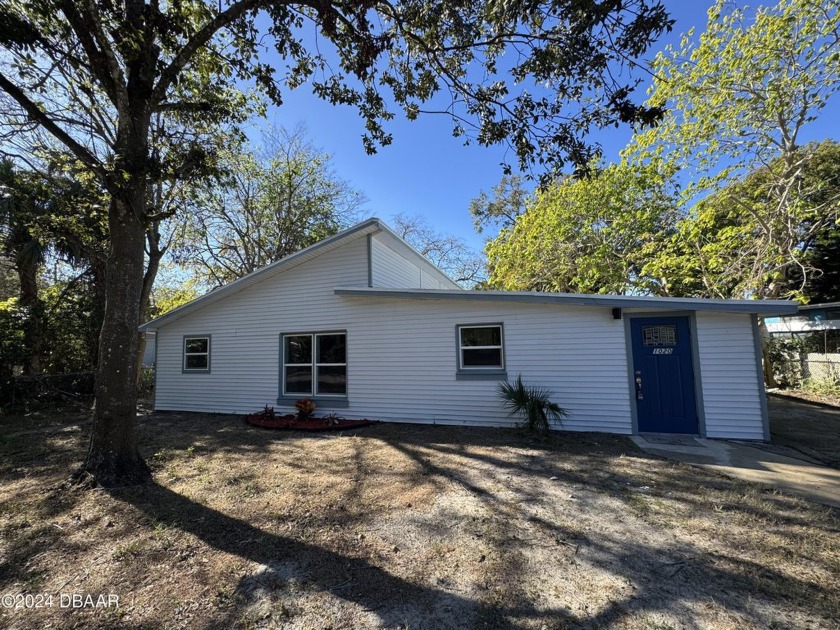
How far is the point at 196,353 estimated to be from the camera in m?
11.6

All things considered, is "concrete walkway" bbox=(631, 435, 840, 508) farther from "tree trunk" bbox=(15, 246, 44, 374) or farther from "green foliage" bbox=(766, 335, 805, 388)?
"tree trunk" bbox=(15, 246, 44, 374)

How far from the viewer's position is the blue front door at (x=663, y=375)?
23.1 feet

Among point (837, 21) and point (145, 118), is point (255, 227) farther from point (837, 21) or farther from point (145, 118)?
point (837, 21)

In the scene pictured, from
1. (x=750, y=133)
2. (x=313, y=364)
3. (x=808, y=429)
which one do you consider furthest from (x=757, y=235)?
(x=313, y=364)

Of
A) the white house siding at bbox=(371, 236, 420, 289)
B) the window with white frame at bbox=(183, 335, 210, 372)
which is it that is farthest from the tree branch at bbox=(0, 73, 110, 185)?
the window with white frame at bbox=(183, 335, 210, 372)

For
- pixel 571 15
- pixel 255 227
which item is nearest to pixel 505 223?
pixel 255 227

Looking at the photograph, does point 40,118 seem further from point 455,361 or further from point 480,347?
point 480,347

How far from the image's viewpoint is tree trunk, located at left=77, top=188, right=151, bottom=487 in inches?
193

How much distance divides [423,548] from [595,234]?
1585cm

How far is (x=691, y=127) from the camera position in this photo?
1232 centimetres

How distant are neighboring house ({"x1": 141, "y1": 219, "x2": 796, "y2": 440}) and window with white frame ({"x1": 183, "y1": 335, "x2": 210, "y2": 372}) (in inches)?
1.6

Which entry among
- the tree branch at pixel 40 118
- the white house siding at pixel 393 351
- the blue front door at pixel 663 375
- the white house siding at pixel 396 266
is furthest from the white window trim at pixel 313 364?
the blue front door at pixel 663 375

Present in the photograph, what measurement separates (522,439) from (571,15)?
6522 millimetres

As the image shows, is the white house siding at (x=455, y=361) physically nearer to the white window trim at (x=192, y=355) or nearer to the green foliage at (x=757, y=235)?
the white window trim at (x=192, y=355)
